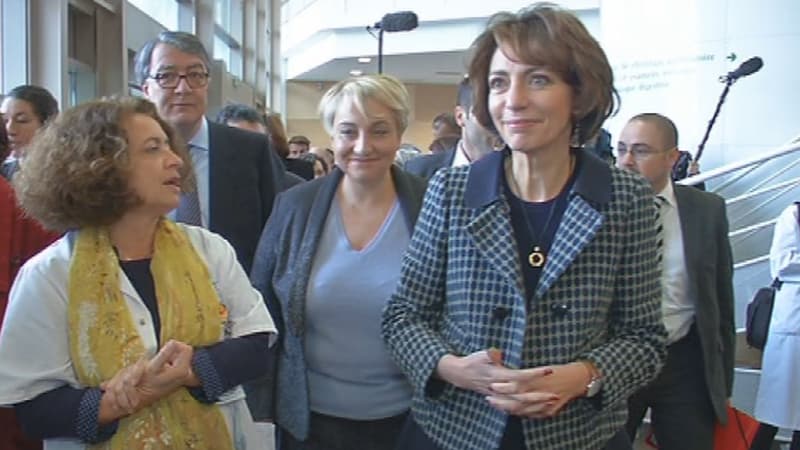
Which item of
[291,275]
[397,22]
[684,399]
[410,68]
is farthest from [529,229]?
[410,68]

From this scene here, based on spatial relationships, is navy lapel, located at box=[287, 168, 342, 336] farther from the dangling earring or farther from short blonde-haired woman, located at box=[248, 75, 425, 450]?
the dangling earring

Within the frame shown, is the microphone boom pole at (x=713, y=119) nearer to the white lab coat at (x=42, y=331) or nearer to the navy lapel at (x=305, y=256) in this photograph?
the navy lapel at (x=305, y=256)

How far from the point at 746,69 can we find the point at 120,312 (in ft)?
21.2

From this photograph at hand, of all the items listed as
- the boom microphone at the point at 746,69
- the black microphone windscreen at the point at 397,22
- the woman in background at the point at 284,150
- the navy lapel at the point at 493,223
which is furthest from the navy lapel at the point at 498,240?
the black microphone windscreen at the point at 397,22

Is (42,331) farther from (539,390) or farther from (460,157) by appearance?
(460,157)

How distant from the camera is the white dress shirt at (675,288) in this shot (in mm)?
2992

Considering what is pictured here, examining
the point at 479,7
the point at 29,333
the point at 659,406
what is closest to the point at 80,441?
the point at 29,333

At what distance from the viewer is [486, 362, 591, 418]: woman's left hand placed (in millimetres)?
1602

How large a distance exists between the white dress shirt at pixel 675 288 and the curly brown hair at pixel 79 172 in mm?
1858

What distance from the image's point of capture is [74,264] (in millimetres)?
1812

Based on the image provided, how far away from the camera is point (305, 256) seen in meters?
2.14

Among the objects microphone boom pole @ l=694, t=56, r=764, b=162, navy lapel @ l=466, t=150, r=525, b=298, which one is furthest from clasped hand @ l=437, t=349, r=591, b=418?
microphone boom pole @ l=694, t=56, r=764, b=162

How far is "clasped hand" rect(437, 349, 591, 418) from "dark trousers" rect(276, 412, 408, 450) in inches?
19.9

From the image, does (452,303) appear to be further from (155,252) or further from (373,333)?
(155,252)
